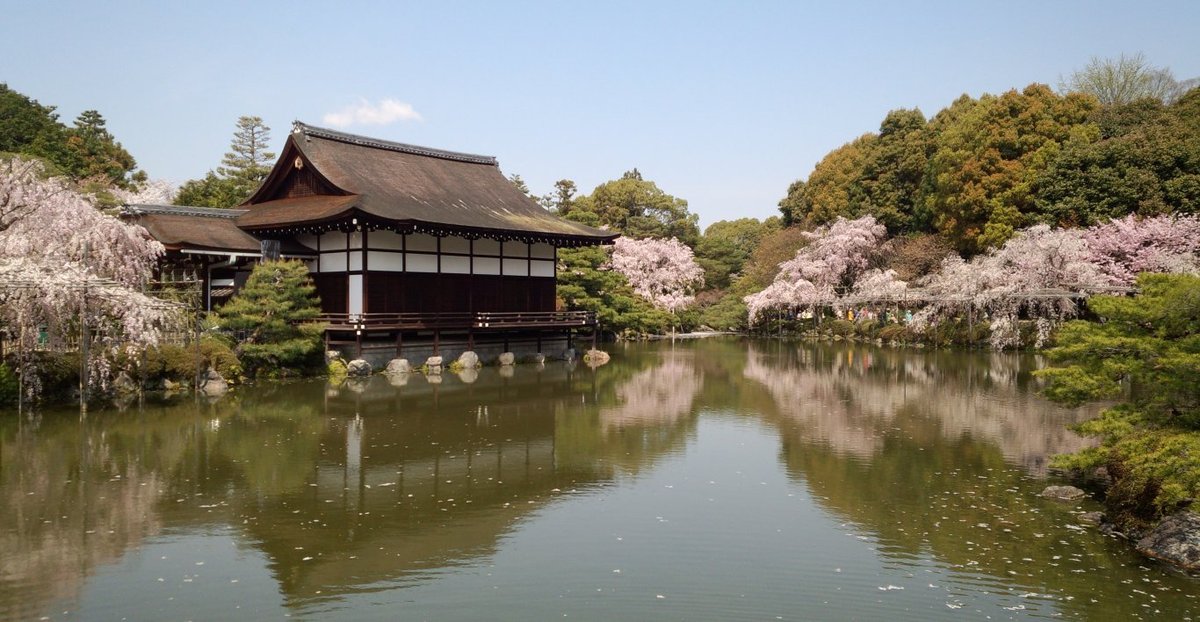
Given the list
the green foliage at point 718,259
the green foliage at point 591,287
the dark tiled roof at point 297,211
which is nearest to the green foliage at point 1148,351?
the dark tiled roof at point 297,211

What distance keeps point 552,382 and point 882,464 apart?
40.6 ft

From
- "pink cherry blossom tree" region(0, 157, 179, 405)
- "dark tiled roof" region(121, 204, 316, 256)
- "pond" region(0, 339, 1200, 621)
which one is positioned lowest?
"pond" region(0, 339, 1200, 621)

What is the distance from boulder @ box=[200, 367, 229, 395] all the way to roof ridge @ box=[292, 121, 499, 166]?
421 inches

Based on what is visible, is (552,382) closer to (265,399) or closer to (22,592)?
(265,399)

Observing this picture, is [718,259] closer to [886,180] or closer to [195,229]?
[886,180]

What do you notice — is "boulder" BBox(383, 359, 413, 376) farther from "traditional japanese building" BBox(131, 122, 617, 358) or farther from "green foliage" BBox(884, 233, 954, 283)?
"green foliage" BBox(884, 233, 954, 283)

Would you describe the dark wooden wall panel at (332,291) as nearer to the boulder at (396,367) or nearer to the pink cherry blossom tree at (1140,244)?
the boulder at (396,367)

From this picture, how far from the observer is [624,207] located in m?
58.8

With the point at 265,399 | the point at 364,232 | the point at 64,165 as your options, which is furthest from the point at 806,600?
the point at 64,165

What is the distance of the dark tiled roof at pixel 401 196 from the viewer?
1001 inches

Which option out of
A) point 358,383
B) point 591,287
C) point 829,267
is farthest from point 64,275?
point 829,267

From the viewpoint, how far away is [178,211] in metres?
25.5

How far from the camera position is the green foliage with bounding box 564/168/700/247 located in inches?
2226

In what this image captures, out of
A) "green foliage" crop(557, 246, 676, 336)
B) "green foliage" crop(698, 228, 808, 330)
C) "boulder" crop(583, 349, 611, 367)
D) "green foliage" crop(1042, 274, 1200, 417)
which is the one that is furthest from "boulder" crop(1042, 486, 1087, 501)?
"green foliage" crop(698, 228, 808, 330)
